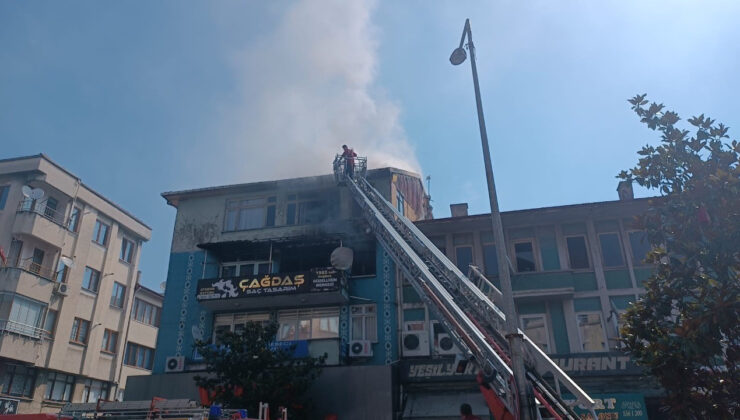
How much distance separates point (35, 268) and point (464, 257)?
22.8 metres

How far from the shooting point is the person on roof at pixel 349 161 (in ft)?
77.2

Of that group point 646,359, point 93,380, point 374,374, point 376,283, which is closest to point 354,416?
point 374,374

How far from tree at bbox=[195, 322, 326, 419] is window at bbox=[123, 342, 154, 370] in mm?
18220

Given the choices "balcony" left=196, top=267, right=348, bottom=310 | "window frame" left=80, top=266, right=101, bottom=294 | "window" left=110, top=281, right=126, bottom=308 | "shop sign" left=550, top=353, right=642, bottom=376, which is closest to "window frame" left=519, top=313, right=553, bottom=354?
"shop sign" left=550, top=353, right=642, bottom=376

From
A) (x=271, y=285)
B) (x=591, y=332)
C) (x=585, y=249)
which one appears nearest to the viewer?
(x=591, y=332)

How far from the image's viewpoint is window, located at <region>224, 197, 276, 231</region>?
2639 cm

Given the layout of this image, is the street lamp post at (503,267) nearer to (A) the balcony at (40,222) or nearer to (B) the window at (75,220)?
(A) the balcony at (40,222)

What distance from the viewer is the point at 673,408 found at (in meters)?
8.04

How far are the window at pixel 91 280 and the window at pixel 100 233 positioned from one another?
1880 millimetres

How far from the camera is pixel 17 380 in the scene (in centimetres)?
2677

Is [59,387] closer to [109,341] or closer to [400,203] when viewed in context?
[109,341]

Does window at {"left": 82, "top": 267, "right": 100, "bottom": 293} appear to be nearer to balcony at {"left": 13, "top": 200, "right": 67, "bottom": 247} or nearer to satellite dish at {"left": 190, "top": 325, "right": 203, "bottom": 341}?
balcony at {"left": 13, "top": 200, "right": 67, "bottom": 247}

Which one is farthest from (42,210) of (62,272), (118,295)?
(118,295)

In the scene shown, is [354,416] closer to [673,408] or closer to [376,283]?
[376,283]
